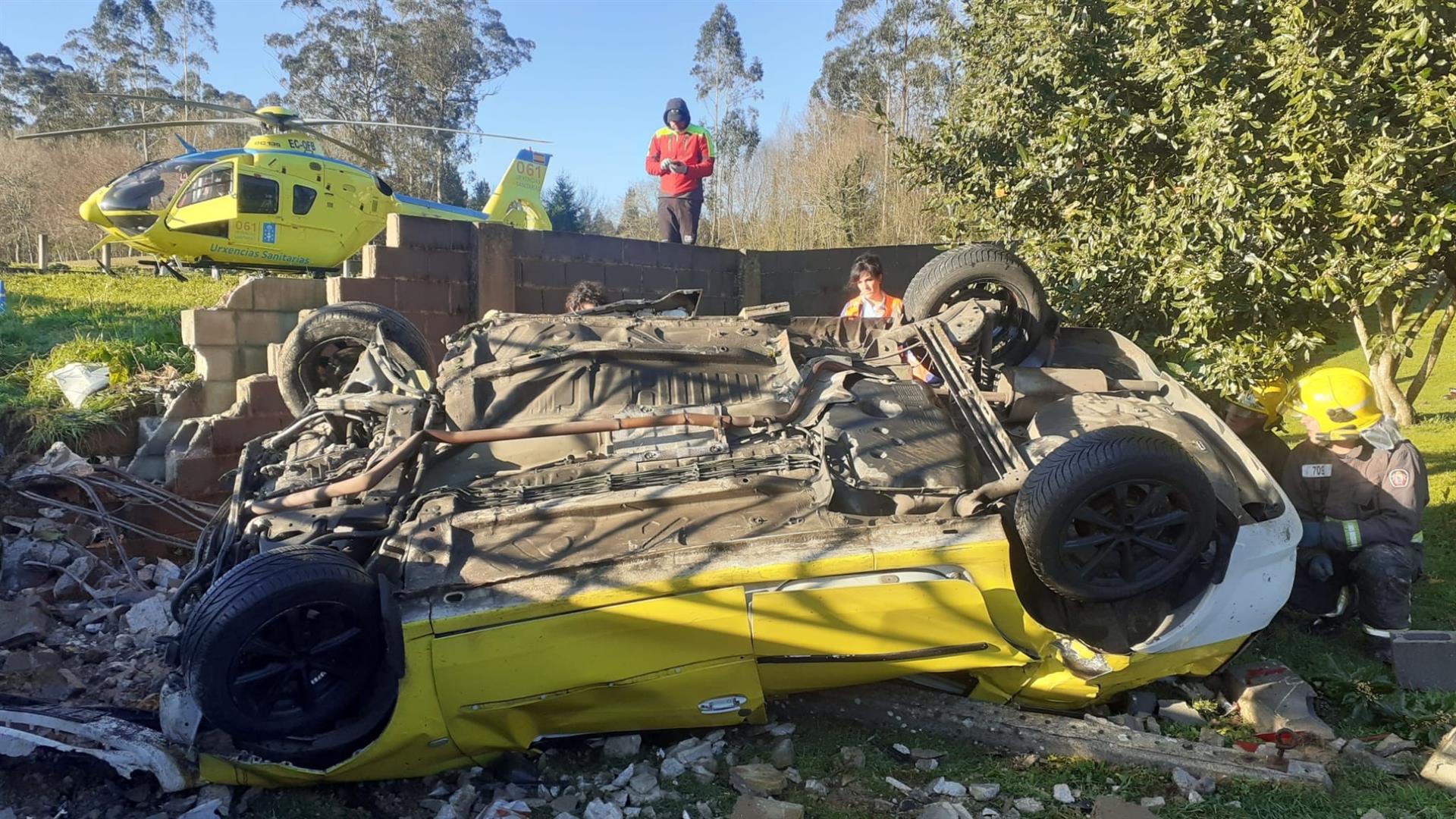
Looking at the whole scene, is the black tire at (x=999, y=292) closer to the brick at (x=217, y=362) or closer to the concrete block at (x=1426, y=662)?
the concrete block at (x=1426, y=662)

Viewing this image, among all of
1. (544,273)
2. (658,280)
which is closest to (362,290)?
(544,273)

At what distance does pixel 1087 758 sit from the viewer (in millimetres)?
3389

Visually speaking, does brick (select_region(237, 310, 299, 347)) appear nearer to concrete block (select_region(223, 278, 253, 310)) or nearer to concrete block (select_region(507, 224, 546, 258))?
concrete block (select_region(223, 278, 253, 310))

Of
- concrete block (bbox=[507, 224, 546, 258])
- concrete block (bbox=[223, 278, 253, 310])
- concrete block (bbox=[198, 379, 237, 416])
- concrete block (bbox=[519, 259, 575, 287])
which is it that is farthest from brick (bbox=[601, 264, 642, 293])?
concrete block (bbox=[198, 379, 237, 416])

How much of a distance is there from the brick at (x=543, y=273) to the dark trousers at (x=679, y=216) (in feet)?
6.03

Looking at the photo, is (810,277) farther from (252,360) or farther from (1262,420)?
(252,360)

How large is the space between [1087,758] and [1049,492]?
1072mm

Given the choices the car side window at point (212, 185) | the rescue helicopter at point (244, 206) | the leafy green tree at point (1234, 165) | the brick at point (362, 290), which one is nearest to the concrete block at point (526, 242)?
the brick at point (362, 290)

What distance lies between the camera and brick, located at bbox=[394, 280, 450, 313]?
7.13 meters

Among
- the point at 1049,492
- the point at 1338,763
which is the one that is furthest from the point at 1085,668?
the point at 1338,763

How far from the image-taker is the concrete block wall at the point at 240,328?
22.2 ft

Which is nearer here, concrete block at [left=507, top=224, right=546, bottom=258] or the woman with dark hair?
the woman with dark hair

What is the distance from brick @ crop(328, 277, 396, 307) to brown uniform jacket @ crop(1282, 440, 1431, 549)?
6227 mm

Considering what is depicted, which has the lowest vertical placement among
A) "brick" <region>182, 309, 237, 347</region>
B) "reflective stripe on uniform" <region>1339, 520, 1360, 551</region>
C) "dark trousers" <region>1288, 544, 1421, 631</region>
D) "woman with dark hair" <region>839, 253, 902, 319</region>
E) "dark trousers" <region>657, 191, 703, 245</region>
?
"dark trousers" <region>1288, 544, 1421, 631</region>
